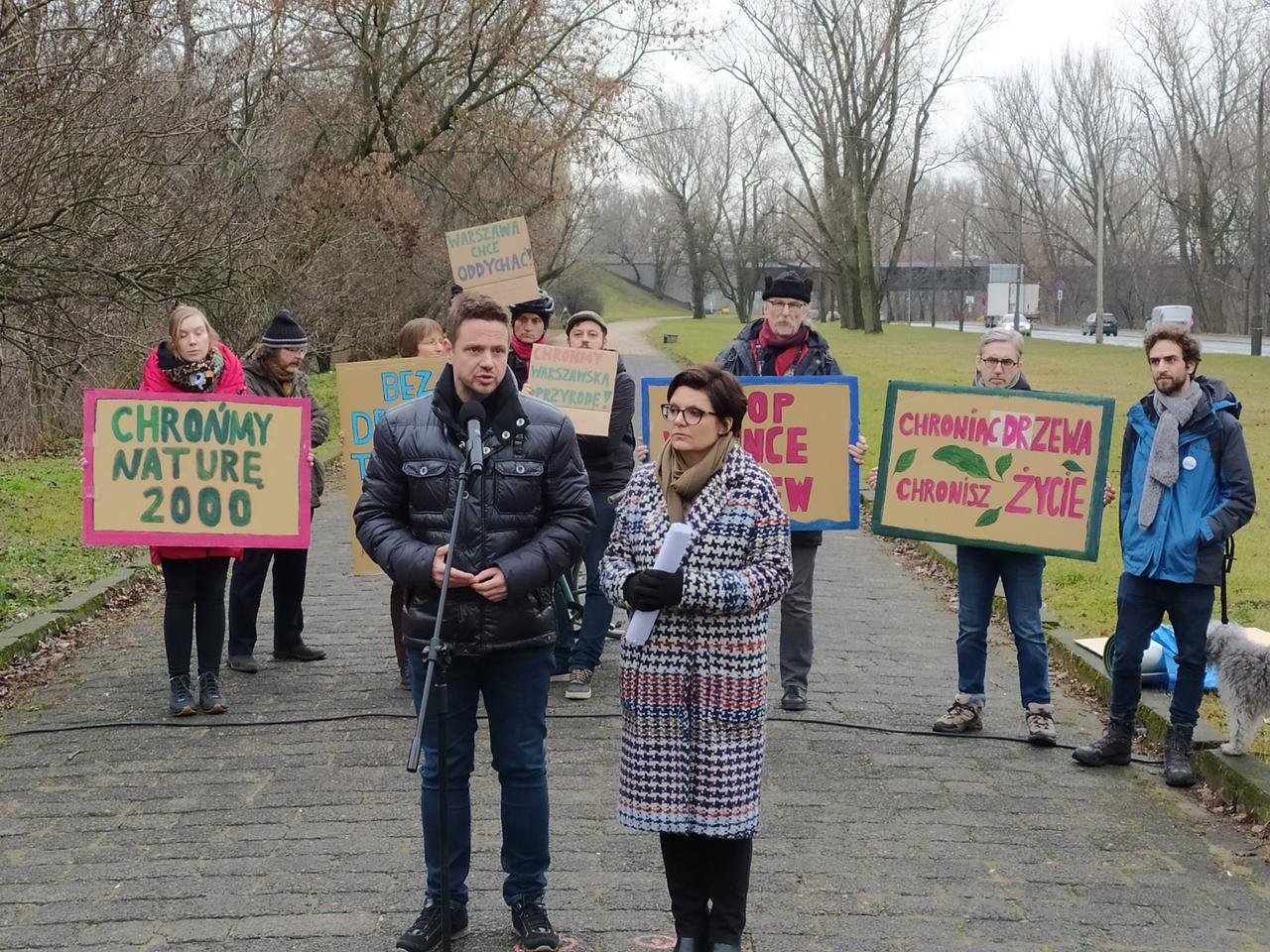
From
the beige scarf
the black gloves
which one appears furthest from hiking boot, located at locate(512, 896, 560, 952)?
the beige scarf

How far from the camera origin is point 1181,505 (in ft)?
20.7

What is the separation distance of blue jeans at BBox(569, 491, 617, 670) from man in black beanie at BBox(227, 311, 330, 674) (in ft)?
5.23

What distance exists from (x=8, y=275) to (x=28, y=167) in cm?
89

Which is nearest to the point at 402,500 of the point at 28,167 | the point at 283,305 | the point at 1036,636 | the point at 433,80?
the point at 1036,636

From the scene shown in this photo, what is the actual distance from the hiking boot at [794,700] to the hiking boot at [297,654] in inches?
115

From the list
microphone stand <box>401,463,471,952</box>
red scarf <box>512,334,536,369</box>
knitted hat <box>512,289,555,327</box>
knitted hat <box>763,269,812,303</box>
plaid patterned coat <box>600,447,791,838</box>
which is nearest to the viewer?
microphone stand <box>401,463,471,952</box>

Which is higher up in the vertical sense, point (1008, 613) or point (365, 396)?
point (365, 396)

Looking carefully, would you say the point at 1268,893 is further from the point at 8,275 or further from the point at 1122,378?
the point at 1122,378

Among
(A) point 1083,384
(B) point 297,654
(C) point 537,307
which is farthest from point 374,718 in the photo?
(A) point 1083,384

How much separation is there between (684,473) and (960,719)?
3.46 m

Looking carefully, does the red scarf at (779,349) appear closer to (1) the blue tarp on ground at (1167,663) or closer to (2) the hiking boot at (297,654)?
(1) the blue tarp on ground at (1167,663)

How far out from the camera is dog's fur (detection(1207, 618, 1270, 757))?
6.29 meters

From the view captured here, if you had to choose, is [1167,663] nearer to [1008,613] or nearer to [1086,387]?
[1008,613]

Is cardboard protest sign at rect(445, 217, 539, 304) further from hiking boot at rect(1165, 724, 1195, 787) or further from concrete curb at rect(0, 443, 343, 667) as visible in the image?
hiking boot at rect(1165, 724, 1195, 787)
